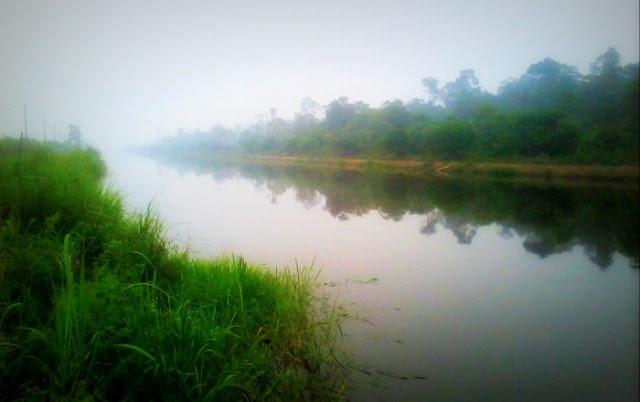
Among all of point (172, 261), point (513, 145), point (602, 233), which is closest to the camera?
point (172, 261)

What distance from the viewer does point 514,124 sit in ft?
75.7

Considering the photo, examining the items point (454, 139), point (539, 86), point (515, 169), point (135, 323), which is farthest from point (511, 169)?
point (135, 323)

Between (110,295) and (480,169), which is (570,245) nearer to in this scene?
(110,295)

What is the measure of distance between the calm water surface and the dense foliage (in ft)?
38.8

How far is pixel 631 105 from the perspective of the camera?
17.3 metres

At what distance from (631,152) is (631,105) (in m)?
2.67

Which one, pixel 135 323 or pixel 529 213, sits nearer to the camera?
pixel 135 323

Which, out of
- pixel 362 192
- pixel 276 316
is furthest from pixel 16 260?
pixel 362 192

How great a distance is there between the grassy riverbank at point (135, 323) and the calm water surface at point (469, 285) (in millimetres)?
536

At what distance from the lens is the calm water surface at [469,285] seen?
102 inches

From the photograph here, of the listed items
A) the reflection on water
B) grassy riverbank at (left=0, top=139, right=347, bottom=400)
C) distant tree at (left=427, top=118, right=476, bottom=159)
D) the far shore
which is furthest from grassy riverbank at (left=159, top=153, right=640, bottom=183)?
grassy riverbank at (left=0, top=139, right=347, bottom=400)

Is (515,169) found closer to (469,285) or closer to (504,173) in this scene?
(504,173)

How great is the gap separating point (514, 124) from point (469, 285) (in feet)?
75.5

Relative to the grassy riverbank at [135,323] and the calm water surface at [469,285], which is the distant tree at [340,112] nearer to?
the calm water surface at [469,285]
